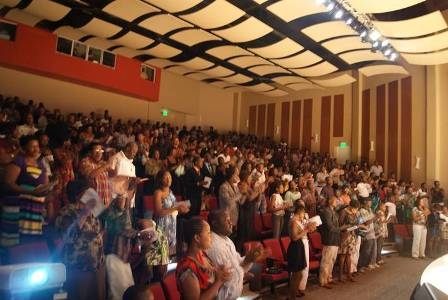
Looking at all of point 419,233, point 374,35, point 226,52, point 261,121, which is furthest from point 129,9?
point 261,121

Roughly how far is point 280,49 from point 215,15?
2.57 metres

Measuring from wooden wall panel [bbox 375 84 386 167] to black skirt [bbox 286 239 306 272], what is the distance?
941cm

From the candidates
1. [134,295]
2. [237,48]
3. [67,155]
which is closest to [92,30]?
[237,48]

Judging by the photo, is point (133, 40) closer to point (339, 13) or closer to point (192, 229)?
point (339, 13)

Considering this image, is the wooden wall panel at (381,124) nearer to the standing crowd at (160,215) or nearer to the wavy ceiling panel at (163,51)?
the standing crowd at (160,215)

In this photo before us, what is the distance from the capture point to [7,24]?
9141 mm

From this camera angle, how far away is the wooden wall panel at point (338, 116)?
46.8ft

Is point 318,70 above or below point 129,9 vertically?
below

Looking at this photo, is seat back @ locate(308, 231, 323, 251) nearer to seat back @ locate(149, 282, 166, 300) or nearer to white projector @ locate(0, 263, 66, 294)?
seat back @ locate(149, 282, 166, 300)

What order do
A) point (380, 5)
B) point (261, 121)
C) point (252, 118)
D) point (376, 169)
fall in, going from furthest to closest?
point (252, 118) < point (261, 121) < point (376, 169) < point (380, 5)

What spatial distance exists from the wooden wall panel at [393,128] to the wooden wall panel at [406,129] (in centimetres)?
23

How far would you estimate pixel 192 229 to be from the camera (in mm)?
2268

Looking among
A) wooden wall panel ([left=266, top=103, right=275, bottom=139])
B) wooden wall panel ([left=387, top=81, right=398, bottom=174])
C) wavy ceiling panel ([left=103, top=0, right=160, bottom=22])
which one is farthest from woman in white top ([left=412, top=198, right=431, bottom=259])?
wooden wall panel ([left=266, top=103, right=275, bottom=139])

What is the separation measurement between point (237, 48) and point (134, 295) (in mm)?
9232
